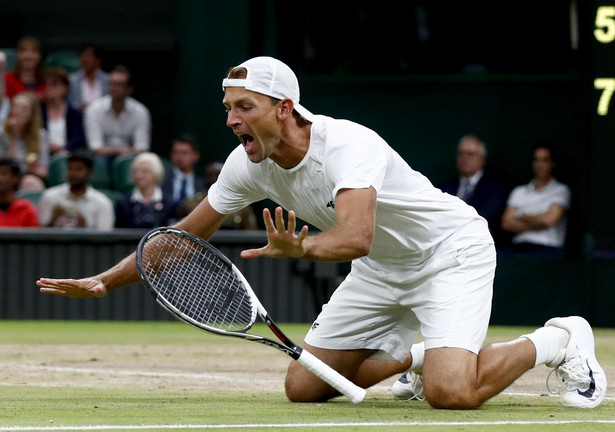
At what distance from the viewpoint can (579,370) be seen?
6121 mm

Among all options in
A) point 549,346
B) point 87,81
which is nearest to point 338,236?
point 549,346

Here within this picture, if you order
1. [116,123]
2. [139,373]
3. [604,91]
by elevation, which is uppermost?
[604,91]

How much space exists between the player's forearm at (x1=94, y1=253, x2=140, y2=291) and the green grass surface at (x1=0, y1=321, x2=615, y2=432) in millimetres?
574

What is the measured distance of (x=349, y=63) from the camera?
14.0m

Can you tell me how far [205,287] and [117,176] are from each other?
7.57 meters

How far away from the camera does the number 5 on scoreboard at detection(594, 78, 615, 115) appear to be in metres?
11.2

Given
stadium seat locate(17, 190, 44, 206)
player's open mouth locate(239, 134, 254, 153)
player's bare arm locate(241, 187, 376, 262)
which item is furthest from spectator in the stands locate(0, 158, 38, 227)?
player's bare arm locate(241, 187, 376, 262)

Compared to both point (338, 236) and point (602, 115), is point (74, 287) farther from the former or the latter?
point (602, 115)

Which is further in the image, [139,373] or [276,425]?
[139,373]

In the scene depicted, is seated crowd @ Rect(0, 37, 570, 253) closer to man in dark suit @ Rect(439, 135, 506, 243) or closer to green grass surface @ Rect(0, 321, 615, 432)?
man in dark suit @ Rect(439, 135, 506, 243)

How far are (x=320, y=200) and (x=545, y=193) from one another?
7.05 meters

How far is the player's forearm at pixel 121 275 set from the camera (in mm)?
6168

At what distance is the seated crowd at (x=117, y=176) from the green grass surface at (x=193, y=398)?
221cm

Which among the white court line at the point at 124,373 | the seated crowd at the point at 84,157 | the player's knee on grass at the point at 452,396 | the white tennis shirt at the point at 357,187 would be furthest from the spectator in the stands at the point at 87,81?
the player's knee on grass at the point at 452,396
